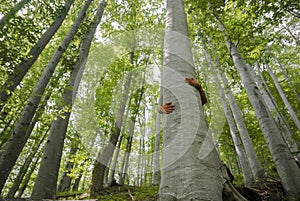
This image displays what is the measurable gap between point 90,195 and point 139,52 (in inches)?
306

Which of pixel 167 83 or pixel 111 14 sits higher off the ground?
pixel 111 14

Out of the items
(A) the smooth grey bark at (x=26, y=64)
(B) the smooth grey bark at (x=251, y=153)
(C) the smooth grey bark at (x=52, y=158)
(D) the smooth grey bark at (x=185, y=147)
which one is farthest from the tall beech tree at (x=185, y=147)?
(B) the smooth grey bark at (x=251, y=153)

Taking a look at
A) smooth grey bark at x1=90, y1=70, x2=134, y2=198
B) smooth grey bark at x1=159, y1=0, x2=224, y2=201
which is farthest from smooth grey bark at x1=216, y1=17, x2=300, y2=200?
smooth grey bark at x1=90, y1=70, x2=134, y2=198

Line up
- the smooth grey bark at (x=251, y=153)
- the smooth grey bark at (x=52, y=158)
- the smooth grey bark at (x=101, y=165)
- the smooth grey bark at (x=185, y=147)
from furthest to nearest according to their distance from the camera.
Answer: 1. the smooth grey bark at (x=101, y=165)
2. the smooth grey bark at (x=251, y=153)
3. the smooth grey bark at (x=52, y=158)
4. the smooth grey bark at (x=185, y=147)

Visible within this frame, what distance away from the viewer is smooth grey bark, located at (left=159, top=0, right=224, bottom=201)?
1242mm

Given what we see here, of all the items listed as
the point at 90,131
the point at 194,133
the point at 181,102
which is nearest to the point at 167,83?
the point at 181,102

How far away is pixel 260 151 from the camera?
1609cm

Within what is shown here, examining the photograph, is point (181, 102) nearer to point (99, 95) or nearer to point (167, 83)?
point (167, 83)

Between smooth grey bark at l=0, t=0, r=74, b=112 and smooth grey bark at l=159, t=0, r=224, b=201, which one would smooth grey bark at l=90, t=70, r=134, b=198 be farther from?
smooth grey bark at l=159, t=0, r=224, b=201

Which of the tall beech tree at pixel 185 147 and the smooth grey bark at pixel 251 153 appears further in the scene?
the smooth grey bark at pixel 251 153

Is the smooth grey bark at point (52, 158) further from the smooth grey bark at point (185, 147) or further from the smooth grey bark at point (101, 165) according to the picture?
the smooth grey bark at point (101, 165)

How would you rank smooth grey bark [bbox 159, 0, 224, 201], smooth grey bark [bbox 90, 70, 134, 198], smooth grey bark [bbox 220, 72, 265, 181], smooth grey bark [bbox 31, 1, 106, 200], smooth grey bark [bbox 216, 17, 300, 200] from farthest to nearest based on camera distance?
smooth grey bark [bbox 90, 70, 134, 198] → smooth grey bark [bbox 220, 72, 265, 181] → smooth grey bark [bbox 31, 1, 106, 200] → smooth grey bark [bbox 216, 17, 300, 200] → smooth grey bark [bbox 159, 0, 224, 201]

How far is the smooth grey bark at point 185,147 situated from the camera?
124 cm

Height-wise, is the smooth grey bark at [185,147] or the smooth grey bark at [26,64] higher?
the smooth grey bark at [26,64]
